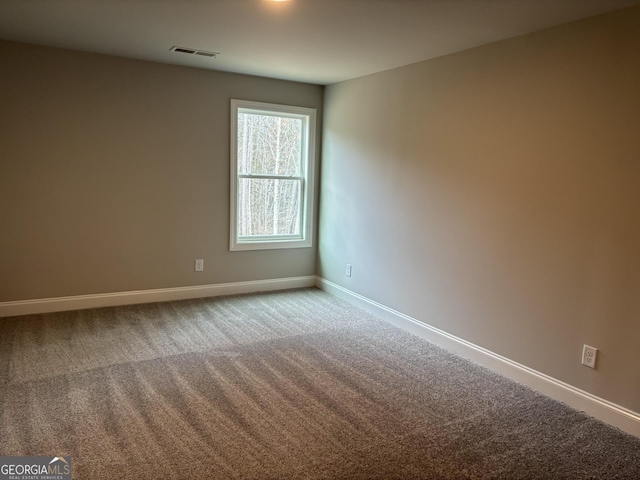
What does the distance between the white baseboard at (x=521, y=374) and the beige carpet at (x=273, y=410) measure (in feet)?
0.23

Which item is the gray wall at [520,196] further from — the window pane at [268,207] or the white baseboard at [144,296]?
the white baseboard at [144,296]

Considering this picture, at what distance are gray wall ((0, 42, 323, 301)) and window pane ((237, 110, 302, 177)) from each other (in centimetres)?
21

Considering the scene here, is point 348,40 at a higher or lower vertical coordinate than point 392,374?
higher

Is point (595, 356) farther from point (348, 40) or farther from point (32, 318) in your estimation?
point (32, 318)

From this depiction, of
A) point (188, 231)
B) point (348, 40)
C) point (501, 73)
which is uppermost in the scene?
point (348, 40)

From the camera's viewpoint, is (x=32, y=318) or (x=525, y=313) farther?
(x=32, y=318)

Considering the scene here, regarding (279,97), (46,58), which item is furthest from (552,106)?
(46,58)

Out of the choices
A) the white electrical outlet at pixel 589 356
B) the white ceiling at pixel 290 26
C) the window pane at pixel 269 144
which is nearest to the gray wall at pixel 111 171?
the window pane at pixel 269 144

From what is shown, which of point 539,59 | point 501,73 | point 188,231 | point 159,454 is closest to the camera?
point 159,454

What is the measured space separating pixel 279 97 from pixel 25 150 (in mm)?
2384

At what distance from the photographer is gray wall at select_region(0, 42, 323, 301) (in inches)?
147

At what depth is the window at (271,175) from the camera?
467 centimetres

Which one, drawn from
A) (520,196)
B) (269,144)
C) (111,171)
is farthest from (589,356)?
(111,171)

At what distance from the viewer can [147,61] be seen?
13.4 feet
